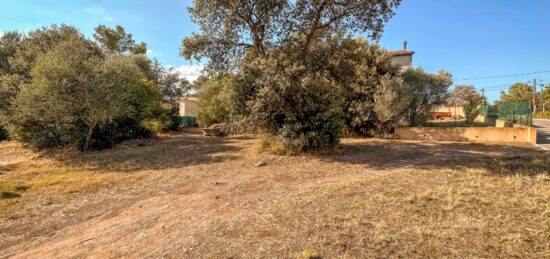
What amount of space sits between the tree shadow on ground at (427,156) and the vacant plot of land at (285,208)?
0.13 meters

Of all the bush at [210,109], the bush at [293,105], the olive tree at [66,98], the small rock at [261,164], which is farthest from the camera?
the bush at [210,109]

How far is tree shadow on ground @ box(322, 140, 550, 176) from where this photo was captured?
802 cm

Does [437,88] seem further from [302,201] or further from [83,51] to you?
[83,51]

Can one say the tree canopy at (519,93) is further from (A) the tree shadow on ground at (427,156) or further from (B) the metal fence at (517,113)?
(A) the tree shadow on ground at (427,156)

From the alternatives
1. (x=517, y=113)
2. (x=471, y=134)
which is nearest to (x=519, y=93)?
(x=517, y=113)

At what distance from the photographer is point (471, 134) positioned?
13.8 meters

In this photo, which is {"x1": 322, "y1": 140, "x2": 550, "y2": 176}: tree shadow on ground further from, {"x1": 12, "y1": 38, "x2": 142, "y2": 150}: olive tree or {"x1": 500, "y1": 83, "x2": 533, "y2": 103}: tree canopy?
{"x1": 500, "y1": 83, "x2": 533, "y2": 103}: tree canopy

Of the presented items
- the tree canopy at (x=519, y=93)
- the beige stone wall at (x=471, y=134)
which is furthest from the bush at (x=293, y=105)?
the tree canopy at (x=519, y=93)

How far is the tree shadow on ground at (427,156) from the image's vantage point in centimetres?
802

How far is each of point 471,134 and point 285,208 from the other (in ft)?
42.8

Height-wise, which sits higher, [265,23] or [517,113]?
[265,23]

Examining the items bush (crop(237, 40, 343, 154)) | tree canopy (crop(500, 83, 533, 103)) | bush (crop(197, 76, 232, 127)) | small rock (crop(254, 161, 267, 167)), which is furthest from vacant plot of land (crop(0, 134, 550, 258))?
tree canopy (crop(500, 83, 533, 103))

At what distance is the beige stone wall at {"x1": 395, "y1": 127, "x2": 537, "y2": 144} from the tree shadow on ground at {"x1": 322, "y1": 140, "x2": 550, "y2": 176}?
196 cm

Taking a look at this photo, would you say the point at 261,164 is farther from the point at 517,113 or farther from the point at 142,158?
the point at 517,113
